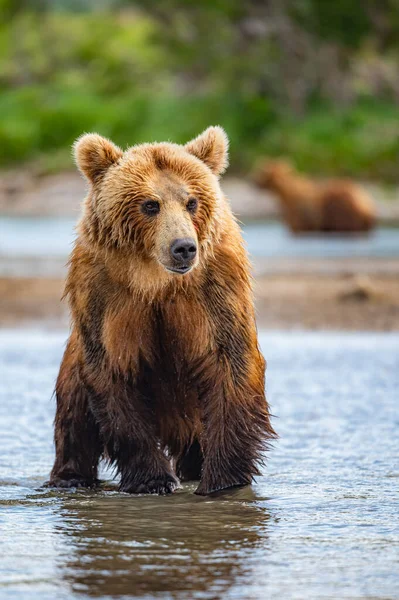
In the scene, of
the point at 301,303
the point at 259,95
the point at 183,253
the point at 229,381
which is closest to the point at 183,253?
the point at 183,253

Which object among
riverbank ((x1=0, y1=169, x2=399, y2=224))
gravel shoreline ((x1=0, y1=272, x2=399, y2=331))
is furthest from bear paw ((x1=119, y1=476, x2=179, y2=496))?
riverbank ((x1=0, y1=169, x2=399, y2=224))

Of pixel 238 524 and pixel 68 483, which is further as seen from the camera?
pixel 68 483

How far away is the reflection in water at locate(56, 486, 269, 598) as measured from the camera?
11.9 ft

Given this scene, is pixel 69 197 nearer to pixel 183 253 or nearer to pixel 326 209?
pixel 326 209

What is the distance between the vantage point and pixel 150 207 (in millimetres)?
4711

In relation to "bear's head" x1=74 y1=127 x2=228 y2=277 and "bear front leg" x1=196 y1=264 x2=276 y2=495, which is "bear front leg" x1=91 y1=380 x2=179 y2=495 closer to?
"bear front leg" x1=196 y1=264 x2=276 y2=495

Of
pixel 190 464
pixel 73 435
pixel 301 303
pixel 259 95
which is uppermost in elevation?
pixel 259 95

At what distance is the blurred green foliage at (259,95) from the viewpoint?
93.7 ft

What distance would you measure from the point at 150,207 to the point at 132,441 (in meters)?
0.90

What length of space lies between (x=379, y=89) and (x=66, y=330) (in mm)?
23875

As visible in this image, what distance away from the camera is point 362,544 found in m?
4.09

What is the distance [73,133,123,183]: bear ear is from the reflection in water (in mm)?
1257

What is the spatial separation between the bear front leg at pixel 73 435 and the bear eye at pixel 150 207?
796 mm

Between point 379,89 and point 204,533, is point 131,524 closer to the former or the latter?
point 204,533
